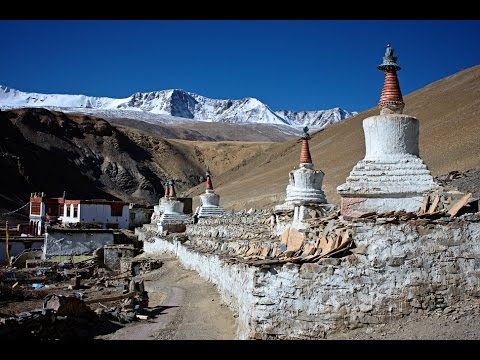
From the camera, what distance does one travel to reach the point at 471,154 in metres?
39.7

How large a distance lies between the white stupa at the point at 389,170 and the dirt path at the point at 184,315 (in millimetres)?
3544

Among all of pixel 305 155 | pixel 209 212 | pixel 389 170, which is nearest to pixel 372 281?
pixel 389 170

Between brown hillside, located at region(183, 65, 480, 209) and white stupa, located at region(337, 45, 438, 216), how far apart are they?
1054 inches

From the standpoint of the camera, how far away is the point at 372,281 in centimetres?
805

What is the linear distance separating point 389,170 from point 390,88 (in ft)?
6.28

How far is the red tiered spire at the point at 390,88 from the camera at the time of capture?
11257mm

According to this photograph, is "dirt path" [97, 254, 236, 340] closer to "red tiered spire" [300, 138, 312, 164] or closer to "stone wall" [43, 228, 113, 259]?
"red tiered spire" [300, 138, 312, 164]

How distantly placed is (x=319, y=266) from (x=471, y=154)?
35.7 metres

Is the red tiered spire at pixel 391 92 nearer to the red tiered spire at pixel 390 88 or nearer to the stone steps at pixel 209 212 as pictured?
the red tiered spire at pixel 390 88

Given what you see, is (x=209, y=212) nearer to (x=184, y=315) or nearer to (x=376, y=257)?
(x=184, y=315)

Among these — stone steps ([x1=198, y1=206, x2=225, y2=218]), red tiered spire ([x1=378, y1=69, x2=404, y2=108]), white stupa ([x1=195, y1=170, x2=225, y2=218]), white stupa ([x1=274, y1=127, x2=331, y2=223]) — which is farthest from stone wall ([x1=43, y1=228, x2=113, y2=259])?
red tiered spire ([x1=378, y1=69, x2=404, y2=108])

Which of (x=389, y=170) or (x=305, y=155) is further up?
(x=305, y=155)

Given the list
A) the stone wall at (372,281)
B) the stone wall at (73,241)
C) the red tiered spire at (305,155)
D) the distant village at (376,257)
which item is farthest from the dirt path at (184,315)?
the stone wall at (73,241)
